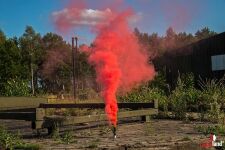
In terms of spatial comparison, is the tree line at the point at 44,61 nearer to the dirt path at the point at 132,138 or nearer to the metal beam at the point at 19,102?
the metal beam at the point at 19,102

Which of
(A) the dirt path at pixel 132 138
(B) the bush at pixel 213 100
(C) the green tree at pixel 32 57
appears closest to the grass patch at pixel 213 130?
(A) the dirt path at pixel 132 138

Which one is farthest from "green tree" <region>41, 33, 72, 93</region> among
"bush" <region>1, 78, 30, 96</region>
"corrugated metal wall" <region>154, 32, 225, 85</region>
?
"bush" <region>1, 78, 30, 96</region>

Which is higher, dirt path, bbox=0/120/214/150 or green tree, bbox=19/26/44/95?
green tree, bbox=19/26/44/95

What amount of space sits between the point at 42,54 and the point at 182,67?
21563 mm

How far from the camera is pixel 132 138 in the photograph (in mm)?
8961

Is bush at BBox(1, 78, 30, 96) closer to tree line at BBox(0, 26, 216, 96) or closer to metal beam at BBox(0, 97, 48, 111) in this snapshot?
metal beam at BBox(0, 97, 48, 111)

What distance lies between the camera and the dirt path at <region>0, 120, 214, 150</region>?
786 centimetres

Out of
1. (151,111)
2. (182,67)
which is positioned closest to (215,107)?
(151,111)

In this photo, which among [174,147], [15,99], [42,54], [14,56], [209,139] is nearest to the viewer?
[174,147]

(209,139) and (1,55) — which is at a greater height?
(1,55)

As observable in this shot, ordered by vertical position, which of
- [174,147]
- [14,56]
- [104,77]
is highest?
[14,56]

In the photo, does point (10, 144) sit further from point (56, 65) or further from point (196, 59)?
point (56, 65)

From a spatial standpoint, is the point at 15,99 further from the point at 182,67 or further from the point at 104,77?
the point at 182,67

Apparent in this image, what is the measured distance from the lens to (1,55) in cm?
4553
